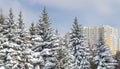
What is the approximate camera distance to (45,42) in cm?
4666

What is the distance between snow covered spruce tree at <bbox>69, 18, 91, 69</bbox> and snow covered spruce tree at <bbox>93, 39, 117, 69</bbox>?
2592 millimetres

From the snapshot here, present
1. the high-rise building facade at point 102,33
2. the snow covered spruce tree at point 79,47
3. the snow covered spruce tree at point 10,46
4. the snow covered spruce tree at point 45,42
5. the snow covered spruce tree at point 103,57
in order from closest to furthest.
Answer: the snow covered spruce tree at point 10,46 < the snow covered spruce tree at point 45,42 < the snow covered spruce tree at point 79,47 < the snow covered spruce tree at point 103,57 < the high-rise building facade at point 102,33

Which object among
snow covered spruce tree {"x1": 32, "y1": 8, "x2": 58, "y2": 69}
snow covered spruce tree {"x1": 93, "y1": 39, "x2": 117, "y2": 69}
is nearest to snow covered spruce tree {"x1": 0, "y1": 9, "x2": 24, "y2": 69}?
snow covered spruce tree {"x1": 32, "y1": 8, "x2": 58, "y2": 69}

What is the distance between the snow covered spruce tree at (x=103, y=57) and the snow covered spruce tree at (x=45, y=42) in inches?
477

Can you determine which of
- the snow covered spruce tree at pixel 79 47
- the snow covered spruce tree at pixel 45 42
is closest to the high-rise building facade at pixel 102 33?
the snow covered spruce tree at pixel 79 47

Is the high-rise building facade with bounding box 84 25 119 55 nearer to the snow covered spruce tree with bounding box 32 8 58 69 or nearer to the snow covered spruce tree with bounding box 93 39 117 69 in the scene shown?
the snow covered spruce tree with bounding box 93 39 117 69

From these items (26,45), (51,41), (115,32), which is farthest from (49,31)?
(115,32)

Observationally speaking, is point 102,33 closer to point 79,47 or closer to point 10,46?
point 79,47

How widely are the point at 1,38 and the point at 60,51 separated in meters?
9.06

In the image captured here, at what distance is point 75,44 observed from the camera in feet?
178

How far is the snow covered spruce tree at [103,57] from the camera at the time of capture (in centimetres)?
5516

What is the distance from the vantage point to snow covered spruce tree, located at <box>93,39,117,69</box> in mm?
55156

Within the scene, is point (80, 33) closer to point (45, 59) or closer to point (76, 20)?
point (76, 20)

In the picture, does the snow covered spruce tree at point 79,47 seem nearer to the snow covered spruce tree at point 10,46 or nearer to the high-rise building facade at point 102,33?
the snow covered spruce tree at point 10,46
